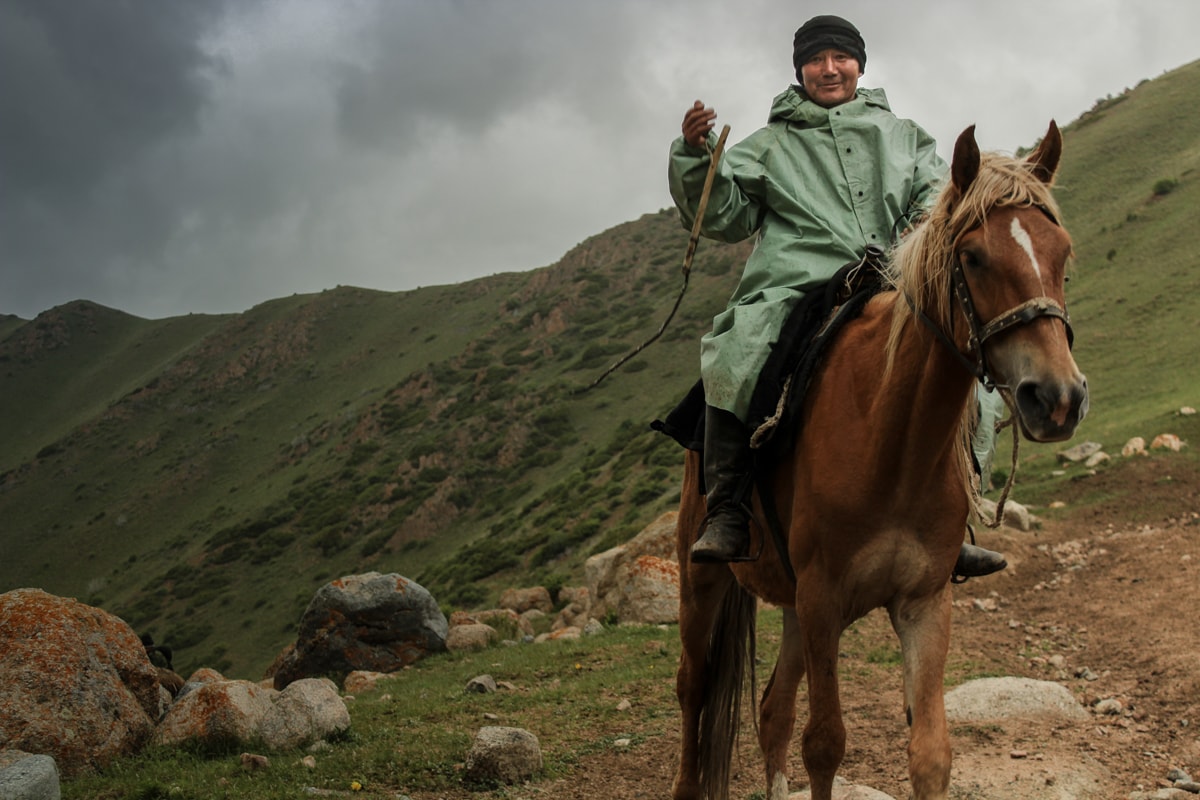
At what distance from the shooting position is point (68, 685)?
6395mm

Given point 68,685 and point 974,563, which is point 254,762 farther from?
point 974,563

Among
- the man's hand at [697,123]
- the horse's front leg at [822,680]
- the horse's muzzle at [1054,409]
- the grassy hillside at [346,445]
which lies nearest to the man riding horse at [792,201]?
the man's hand at [697,123]

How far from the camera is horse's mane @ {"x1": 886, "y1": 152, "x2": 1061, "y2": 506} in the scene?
2938mm

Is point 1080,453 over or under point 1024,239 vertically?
under

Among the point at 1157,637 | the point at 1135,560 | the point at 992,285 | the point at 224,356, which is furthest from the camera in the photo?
the point at 224,356

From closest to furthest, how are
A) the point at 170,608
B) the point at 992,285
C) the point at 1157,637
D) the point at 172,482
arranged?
the point at 992,285
the point at 1157,637
the point at 170,608
the point at 172,482

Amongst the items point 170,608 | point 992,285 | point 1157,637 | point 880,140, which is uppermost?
point 880,140

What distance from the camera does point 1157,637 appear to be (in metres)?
8.63

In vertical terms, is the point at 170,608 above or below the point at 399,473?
below

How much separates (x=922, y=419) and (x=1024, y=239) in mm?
751

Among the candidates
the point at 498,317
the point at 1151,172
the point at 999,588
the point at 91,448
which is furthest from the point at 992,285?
the point at 91,448

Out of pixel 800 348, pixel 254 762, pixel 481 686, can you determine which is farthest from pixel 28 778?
pixel 481 686

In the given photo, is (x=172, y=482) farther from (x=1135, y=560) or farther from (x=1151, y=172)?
(x=1135, y=560)

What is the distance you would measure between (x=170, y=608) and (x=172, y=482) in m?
23.4
